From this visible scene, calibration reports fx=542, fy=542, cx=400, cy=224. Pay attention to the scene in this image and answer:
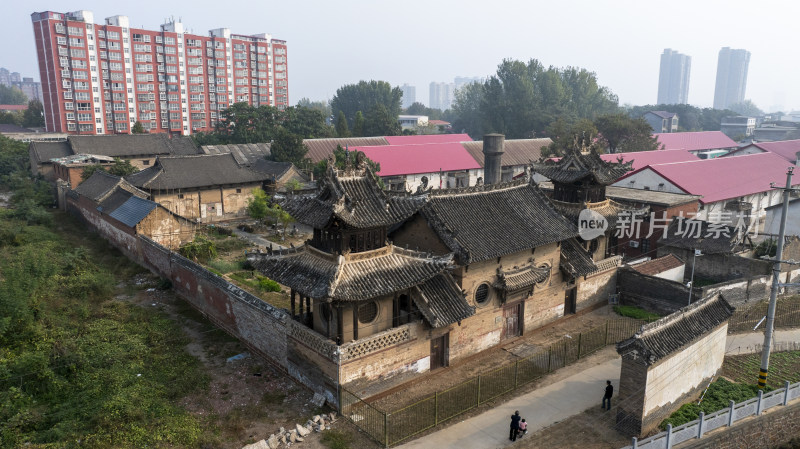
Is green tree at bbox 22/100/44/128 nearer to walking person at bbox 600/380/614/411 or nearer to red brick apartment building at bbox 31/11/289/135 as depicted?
red brick apartment building at bbox 31/11/289/135

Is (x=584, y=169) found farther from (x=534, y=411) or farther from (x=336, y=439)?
(x=336, y=439)

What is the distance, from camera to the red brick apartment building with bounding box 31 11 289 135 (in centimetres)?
8925

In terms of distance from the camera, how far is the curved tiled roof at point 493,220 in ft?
82.0

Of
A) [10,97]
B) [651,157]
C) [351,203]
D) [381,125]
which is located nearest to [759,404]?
[351,203]

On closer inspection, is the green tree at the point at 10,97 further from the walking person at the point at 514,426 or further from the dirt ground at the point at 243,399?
the walking person at the point at 514,426

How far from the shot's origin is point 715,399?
71.6 ft

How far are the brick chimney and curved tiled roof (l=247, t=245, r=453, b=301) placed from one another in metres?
40.2

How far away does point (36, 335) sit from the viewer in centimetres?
2484

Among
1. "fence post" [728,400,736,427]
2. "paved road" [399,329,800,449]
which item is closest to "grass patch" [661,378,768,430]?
"fence post" [728,400,736,427]

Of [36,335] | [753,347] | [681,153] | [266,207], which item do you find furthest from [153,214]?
[681,153]

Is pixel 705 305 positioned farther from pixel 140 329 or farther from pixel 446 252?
pixel 140 329

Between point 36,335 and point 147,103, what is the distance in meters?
85.1

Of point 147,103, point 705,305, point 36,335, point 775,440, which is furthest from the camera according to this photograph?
point 147,103

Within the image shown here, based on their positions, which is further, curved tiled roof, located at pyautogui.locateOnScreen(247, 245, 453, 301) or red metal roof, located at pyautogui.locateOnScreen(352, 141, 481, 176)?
red metal roof, located at pyautogui.locateOnScreen(352, 141, 481, 176)
